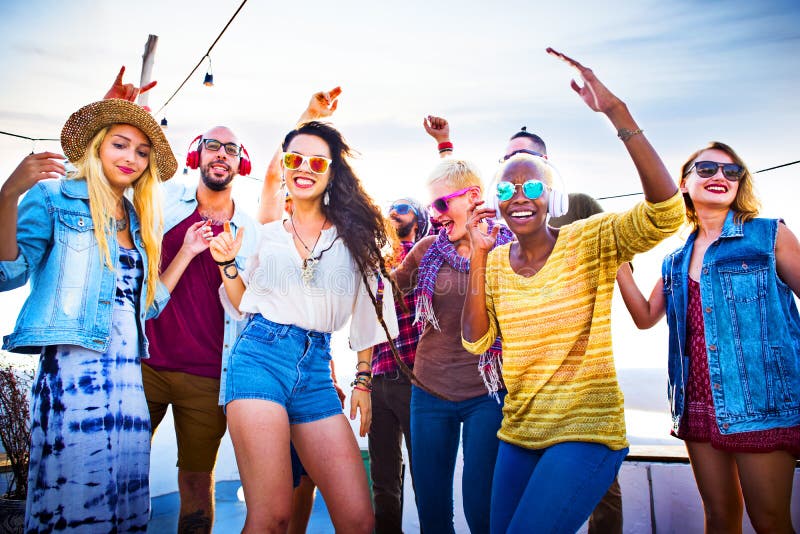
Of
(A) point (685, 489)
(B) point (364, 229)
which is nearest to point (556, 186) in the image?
(B) point (364, 229)

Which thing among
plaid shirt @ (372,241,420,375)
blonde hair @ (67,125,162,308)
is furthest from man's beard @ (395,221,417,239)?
blonde hair @ (67,125,162,308)

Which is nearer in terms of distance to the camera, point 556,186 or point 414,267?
point 556,186

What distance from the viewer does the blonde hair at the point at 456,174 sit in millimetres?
3422

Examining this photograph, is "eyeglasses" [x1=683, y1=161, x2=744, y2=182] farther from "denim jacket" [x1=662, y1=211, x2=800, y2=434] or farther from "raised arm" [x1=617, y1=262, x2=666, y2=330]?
"raised arm" [x1=617, y1=262, x2=666, y2=330]

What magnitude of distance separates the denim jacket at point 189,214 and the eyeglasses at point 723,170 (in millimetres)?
2406

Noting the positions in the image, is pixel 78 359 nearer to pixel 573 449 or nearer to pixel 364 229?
pixel 364 229

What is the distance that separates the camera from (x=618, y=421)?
221cm

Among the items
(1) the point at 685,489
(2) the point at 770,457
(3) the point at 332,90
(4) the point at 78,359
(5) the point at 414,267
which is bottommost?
(1) the point at 685,489

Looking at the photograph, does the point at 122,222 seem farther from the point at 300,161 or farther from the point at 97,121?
the point at 300,161

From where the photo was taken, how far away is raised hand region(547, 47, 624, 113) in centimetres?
221

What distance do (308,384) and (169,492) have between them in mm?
4687

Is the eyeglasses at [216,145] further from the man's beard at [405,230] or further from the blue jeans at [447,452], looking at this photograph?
the blue jeans at [447,452]

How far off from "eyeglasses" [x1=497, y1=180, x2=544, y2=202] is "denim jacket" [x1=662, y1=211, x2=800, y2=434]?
1.04 m

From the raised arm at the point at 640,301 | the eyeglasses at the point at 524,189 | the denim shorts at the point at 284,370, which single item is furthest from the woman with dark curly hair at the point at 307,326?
the raised arm at the point at 640,301
